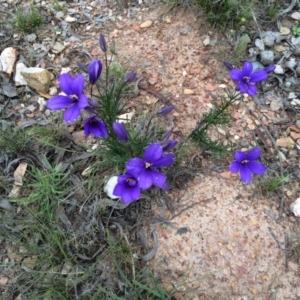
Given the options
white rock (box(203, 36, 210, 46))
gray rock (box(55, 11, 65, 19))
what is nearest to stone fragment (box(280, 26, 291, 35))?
white rock (box(203, 36, 210, 46))

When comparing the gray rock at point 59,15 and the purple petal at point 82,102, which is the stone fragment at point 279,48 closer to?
the gray rock at point 59,15

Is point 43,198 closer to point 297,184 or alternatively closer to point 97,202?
point 97,202

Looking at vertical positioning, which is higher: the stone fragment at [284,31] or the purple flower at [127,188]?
the purple flower at [127,188]

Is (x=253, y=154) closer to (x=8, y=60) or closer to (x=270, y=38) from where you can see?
(x=270, y=38)

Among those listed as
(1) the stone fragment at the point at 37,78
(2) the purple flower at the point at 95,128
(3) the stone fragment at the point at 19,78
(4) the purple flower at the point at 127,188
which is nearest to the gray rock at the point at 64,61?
(1) the stone fragment at the point at 37,78

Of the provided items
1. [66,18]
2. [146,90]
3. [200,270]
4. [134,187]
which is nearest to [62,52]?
[66,18]

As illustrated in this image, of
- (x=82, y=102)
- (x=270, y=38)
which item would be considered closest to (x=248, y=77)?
(x=82, y=102)
